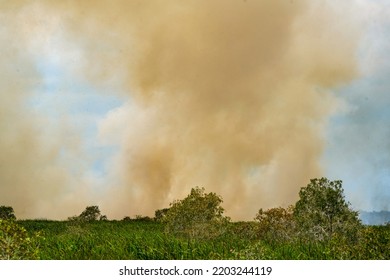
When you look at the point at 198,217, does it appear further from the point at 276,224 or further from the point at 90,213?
the point at 90,213

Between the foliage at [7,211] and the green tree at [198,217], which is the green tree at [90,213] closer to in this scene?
the foliage at [7,211]

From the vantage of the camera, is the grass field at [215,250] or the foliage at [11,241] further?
the grass field at [215,250]

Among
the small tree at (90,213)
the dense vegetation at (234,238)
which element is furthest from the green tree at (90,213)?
the dense vegetation at (234,238)

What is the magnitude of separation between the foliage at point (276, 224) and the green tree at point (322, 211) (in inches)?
64.2

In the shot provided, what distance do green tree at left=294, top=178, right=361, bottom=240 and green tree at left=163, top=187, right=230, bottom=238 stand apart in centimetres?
315

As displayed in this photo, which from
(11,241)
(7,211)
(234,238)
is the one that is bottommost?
(11,241)

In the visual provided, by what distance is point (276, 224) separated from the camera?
19.4 meters

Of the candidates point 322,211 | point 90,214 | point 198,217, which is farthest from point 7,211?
point 322,211

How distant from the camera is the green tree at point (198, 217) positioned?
62.8 feet

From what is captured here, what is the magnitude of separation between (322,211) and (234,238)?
284 centimetres

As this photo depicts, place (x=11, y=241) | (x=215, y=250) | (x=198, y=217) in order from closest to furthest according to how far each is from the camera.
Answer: (x=11, y=241), (x=215, y=250), (x=198, y=217)

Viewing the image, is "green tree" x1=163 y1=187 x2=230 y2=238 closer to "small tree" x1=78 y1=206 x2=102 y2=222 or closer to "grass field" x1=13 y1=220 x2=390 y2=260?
"grass field" x1=13 y1=220 x2=390 y2=260
